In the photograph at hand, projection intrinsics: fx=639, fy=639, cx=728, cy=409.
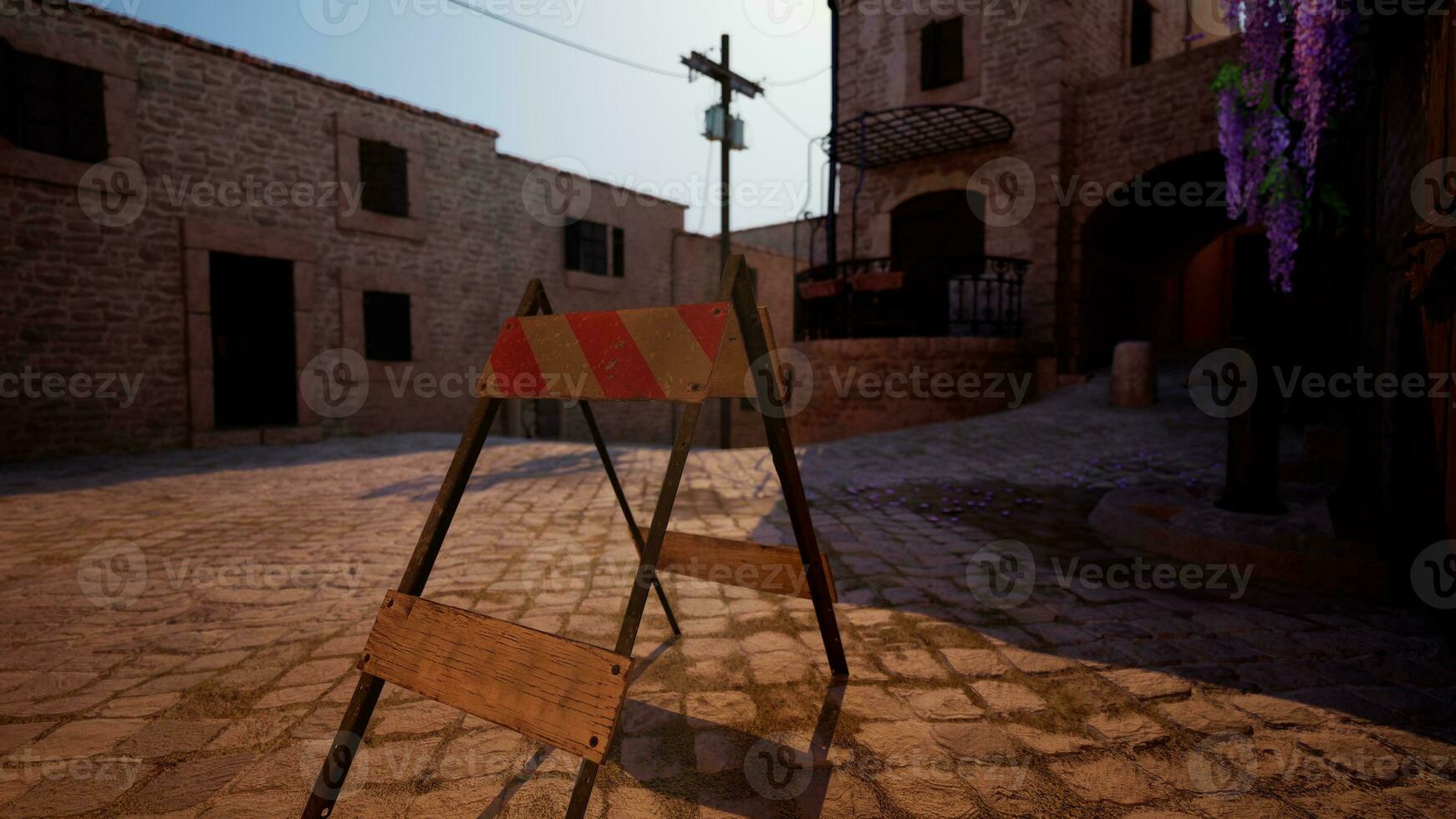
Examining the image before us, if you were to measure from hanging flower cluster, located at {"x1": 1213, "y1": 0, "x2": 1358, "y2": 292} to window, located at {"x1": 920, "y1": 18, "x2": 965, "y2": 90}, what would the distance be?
26.9ft

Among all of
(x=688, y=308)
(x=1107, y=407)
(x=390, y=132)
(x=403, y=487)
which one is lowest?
(x=403, y=487)

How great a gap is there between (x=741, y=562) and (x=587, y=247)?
14423mm

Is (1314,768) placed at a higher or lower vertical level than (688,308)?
lower

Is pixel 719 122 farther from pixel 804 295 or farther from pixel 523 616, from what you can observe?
pixel 523 616

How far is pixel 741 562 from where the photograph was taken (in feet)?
7.43

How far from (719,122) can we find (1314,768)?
39.3 ft

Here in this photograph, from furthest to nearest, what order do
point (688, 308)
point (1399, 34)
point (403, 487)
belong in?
point (403, 487) → point (1399, 34) → point (688, 308)

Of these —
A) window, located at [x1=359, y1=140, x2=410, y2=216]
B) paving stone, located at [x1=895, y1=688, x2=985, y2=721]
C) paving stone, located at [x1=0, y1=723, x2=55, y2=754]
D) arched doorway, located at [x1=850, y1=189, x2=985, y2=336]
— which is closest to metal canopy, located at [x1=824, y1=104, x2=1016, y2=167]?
arched doorway, located at [x1=850, y1=189, x2=985, y2=336]

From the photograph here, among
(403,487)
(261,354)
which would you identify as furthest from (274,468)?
(261,354)

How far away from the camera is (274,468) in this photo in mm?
7645

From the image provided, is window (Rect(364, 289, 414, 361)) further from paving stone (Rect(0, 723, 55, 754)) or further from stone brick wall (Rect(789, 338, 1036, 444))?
paving stone (Rect(0, 723, 55, 754))

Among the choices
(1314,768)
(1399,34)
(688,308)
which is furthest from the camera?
(1399,34)

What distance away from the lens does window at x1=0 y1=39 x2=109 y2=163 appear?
25.9 feet

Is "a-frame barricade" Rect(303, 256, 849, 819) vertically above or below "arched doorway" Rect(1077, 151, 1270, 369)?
below
